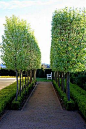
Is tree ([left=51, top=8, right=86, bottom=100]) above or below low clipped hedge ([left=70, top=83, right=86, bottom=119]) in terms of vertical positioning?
above

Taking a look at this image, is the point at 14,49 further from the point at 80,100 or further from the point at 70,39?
the point at 80,100

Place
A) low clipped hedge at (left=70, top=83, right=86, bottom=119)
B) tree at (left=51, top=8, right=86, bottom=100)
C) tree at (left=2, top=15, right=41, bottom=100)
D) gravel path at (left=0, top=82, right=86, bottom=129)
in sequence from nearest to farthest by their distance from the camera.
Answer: gravel path at (left=0, top=82, right=86, bottom=129) < low clipped hedge at (left=70, top=83, right=86, bottom=119) < tree at (left=51, top=8, right=86, bottom=100) < tree at (left=2, top=15, right=41, bottom=100)

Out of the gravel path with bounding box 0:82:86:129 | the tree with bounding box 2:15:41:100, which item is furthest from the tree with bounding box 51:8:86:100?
the tree with bounding box 2:15:41:100

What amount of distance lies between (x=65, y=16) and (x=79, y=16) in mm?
665

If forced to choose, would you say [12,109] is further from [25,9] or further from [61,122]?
[25,9]

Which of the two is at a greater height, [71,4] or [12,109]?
[71,4]

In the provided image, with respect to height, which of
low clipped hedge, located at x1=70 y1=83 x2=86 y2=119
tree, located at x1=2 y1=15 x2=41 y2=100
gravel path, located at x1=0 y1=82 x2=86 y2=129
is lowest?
gravel path, located at x1=0 y1=82 x2=86 y2=129

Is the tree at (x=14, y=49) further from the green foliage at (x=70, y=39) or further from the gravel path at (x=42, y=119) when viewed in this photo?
the gravel path at (x=42, y=119)

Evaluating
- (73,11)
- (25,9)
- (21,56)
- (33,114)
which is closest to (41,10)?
(25,9)

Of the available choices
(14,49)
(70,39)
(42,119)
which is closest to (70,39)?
(70,39)

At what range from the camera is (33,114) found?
8.25 meters

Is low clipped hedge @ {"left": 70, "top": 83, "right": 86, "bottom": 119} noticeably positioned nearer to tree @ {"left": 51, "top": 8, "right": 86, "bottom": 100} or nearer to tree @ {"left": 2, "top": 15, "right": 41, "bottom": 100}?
tree @ {"left": 51, "top": 8, "right": 86, "bottom": 100}

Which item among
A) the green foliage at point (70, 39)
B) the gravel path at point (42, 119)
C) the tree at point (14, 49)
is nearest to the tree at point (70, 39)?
the green foliage at point (70, 39)

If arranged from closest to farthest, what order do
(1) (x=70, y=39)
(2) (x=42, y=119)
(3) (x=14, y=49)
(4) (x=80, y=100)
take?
(2) (x=42, y=119)
(4) (x=80, y=100)
(1) (x=70, y=39)
(3) (x=14, y=49)
